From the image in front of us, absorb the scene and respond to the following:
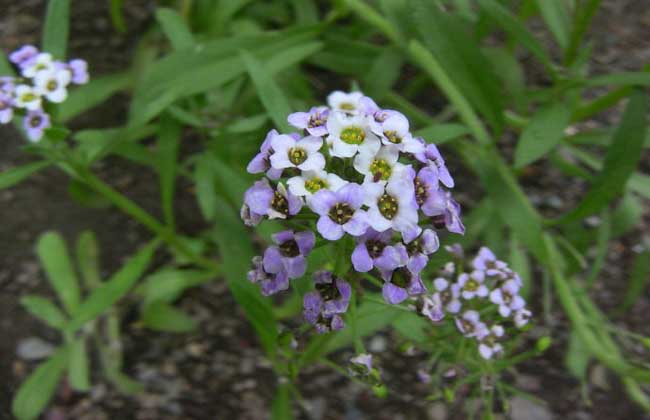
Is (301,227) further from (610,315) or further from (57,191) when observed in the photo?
(57,191)

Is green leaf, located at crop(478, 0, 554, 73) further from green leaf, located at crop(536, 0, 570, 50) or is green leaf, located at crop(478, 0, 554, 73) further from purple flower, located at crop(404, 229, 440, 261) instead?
purple flower, located at crop(404, 229, 440, 261)

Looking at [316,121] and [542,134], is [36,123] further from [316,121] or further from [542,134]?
[542,134]

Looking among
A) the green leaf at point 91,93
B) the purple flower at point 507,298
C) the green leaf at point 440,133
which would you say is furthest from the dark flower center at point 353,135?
the green leaf at point 91,93

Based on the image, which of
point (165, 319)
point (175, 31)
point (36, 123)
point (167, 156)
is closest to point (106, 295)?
point (165, 319)

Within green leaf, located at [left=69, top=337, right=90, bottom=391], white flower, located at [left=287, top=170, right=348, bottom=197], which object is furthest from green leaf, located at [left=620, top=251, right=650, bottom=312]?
green leaf, located at [left=69, top=337, right=90, bottom=391]

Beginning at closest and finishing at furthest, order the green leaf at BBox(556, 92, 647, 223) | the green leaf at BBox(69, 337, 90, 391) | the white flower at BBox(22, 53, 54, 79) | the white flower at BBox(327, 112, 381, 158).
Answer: the white flower at BBox(327, 112, 381, 158) < the white flower at BBox(22, 53, 54, 79) < the green leaf at BBox(556, 92, 647, 223) < the green leaf at BBox(69, 337, 90, 391)

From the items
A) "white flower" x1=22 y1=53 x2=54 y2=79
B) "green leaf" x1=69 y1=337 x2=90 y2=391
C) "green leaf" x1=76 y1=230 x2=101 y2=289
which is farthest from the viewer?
"green leaf" x1=76 y1=230 x2=101 y2=289

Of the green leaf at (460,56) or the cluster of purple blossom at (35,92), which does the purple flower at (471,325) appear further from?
the cluster of purple blossom at (35,92)
